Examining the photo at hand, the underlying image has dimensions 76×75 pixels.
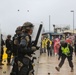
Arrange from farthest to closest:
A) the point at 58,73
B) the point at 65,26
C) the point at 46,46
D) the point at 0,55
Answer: the point at 65,26 → the point at 46,46 → the point at 0,55 → the point at 58,73

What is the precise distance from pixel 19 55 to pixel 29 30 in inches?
22.9

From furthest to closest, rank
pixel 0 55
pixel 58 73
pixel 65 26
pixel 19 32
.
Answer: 1. pixel 65 26
2. pixel 0 55
3. pixel 58 73
4. pixel 19 32

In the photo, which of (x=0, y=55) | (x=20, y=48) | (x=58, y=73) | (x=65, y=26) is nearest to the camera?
(x=20, y=48)

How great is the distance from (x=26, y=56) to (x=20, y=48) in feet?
0.77

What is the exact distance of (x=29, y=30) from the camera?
861 cm

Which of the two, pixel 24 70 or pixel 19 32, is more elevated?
pixel 19 32

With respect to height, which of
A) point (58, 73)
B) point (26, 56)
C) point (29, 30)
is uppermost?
point (29, 30)

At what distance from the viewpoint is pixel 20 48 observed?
845cm

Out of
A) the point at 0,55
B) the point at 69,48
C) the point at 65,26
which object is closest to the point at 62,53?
the point at 69,48

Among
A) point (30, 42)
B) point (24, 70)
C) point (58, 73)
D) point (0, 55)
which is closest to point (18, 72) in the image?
point (24, 70)

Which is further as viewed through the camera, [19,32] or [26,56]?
[19,32]

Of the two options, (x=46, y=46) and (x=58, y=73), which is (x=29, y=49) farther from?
(x=46, y=46)

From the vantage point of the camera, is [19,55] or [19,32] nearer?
[19,55]

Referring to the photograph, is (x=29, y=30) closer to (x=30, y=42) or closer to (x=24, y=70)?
(x=30, y=42)
